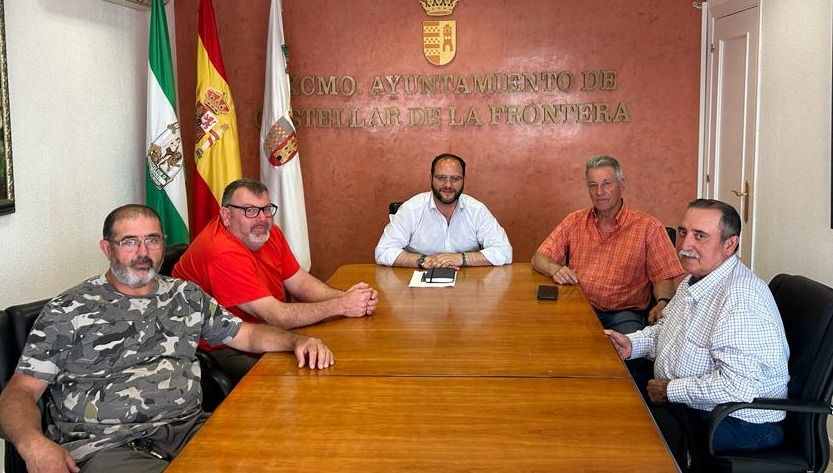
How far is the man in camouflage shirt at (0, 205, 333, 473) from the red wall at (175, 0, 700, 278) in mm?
2894

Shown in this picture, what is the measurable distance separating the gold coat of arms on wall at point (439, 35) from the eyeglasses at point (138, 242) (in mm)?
3072

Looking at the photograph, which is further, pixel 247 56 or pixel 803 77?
pixel 247 56

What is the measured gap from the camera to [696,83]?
16.4ft

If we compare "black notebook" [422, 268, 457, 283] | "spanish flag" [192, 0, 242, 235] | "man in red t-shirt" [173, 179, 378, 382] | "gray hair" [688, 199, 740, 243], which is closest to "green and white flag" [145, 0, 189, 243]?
"spanish flag" [192, 0, 242, 235]

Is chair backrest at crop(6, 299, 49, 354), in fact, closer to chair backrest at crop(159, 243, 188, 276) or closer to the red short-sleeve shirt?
the red short-sleeve shirt

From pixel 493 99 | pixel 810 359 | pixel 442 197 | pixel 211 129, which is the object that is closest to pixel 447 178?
pixel 442 197

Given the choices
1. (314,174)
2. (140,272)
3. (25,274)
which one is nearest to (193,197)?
(314,174)

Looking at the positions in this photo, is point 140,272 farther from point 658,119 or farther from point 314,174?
point 658,119

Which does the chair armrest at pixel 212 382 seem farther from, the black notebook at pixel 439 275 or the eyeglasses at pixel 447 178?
the eyeglasses at pixel 447 178

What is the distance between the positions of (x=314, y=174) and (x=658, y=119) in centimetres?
225

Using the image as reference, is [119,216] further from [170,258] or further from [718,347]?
[718,347]

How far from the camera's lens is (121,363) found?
2.22 meters

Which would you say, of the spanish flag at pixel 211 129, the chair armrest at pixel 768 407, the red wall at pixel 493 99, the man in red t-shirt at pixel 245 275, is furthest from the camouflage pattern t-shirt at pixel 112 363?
the red wall at pixel 493 99

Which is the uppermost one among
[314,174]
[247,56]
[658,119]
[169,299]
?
[247,56]
